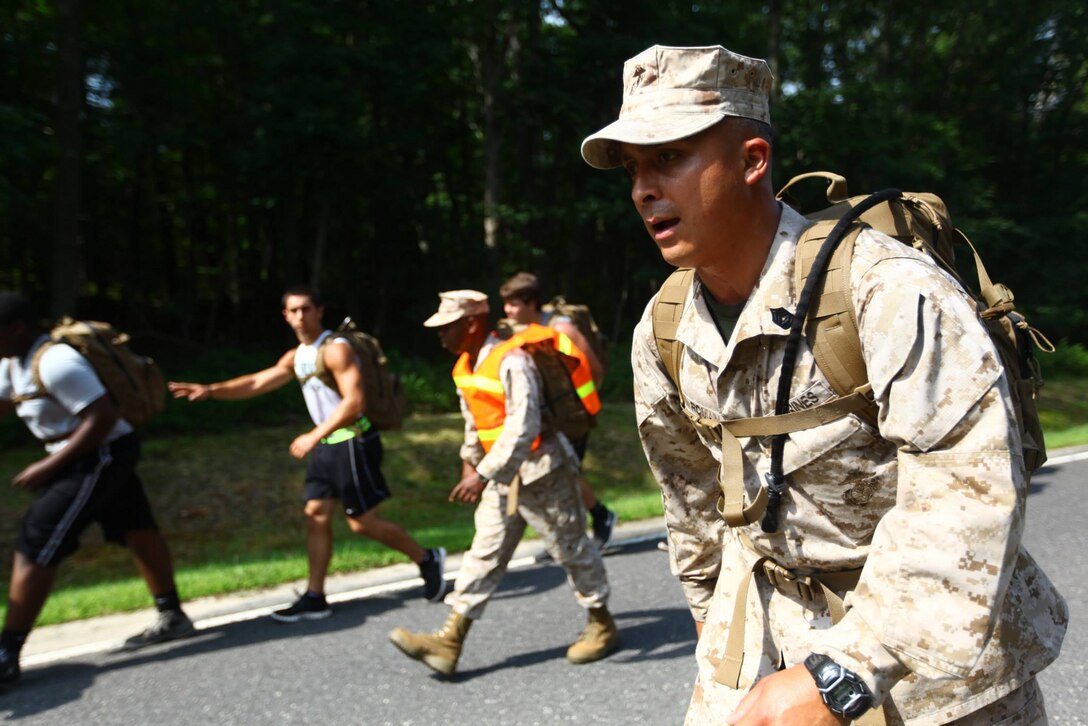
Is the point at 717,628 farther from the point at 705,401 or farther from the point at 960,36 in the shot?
the point at 960,36

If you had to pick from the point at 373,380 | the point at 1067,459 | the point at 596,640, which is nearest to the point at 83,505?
the point at 373,380

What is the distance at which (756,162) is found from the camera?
187 centimetres

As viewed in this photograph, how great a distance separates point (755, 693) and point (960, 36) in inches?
1057

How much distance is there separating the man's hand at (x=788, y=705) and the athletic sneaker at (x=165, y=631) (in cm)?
472

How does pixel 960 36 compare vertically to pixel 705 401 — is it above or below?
above

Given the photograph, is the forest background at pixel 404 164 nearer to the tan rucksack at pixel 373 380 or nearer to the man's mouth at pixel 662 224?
the tan rucksack at pixel 373 380

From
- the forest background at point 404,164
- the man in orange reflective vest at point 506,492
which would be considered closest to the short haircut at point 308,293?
the man in orange reflective vest at point 506,492

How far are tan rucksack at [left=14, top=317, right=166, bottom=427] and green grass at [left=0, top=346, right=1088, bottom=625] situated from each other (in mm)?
1461

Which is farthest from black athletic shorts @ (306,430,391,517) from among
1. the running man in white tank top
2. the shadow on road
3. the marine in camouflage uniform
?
the marine in camouflage uniform

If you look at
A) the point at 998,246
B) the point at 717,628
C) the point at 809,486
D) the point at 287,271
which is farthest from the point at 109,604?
the point at 998,246

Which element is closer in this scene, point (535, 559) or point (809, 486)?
point (809, 486)

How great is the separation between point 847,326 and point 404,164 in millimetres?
18167

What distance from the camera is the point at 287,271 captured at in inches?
688

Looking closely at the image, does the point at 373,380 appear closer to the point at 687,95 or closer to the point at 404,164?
the point at 687,95
